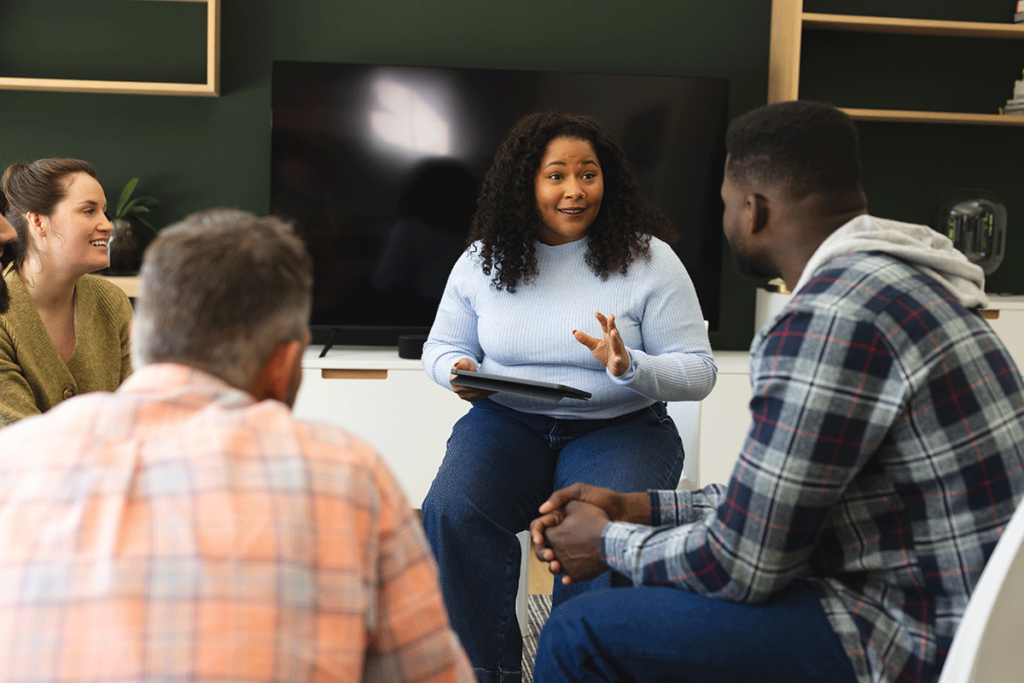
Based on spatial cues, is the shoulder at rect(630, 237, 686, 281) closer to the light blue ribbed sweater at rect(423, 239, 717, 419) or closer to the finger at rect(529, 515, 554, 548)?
the light blue ribbed sweater at rect(423, 239, 717, 419)

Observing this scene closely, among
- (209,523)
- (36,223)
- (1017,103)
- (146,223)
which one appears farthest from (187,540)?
(1017,103)

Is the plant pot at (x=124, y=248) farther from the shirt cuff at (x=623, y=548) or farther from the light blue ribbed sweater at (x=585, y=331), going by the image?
the shirt cuff at (x=623, y=548)

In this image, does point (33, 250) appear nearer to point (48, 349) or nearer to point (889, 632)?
point (48, 349)

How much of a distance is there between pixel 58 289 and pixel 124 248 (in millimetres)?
1110

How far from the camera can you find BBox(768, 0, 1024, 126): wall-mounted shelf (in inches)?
116

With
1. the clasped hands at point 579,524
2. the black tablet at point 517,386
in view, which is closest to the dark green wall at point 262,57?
the black tablet at point 517,386

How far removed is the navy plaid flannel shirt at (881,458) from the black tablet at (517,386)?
587 mm

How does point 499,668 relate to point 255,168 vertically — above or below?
below

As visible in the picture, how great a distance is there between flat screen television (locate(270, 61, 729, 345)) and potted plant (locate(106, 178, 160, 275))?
0.47 m

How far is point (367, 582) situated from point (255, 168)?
2749mm

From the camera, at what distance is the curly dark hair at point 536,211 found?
187 cm

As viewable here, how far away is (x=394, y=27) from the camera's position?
309 cm

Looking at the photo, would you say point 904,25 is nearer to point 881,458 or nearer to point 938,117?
point 938,117

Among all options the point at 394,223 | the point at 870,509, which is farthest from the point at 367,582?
the point at 394,223
